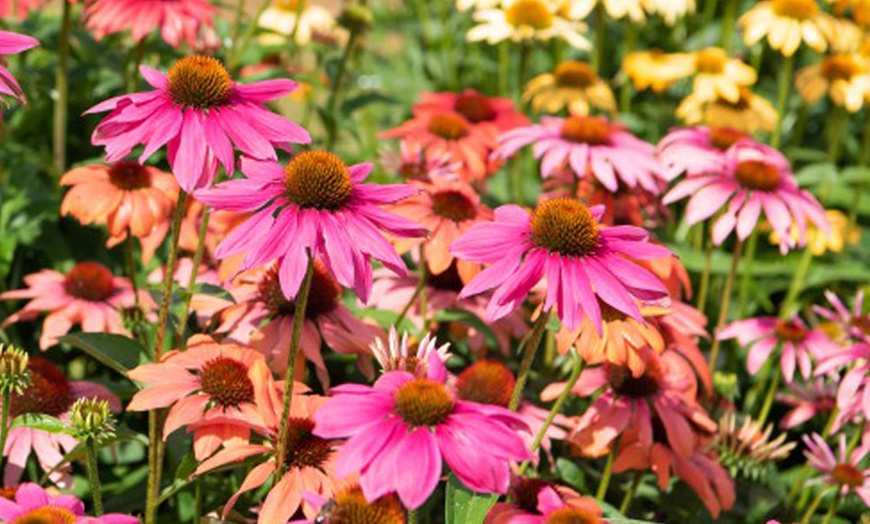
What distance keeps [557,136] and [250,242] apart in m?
1.05

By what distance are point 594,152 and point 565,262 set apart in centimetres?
86

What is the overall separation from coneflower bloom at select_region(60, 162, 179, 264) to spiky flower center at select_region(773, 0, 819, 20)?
1.46m

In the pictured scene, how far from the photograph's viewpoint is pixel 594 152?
207 centimetres

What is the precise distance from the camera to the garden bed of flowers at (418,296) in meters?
1.21

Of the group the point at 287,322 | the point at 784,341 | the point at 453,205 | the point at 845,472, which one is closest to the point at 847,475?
the point at 845,472

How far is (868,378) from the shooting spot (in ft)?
5.79

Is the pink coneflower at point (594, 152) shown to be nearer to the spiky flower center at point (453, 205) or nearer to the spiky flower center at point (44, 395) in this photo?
the spiky flower center at point (453, 205)

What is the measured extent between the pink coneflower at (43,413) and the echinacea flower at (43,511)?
0.29m

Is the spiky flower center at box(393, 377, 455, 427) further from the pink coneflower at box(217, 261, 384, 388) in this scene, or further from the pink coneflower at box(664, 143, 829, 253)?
the pink coneflower at box(664, 143, 829, 253)

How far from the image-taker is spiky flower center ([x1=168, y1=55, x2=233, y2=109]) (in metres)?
1.34

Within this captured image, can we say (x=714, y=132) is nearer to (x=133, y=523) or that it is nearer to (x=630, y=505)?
(x=630, y=505)

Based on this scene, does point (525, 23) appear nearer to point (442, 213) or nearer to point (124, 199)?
point (442, 213)

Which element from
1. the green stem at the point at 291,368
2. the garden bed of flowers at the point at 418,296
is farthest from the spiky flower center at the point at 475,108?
the green stem at the point at 291,368

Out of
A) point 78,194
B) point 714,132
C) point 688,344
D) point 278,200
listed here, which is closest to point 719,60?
point 714,132
